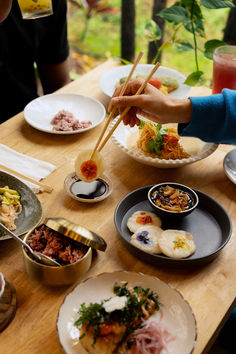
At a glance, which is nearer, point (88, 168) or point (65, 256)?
point (65, 256)

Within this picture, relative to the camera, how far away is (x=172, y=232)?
1.24 metres

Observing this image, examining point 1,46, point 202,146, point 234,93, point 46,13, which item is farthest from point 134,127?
point 1,46

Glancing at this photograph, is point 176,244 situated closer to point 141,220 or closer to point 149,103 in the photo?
point 141,220

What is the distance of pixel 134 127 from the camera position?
5.93 ft

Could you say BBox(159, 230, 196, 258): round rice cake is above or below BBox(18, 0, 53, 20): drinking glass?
below

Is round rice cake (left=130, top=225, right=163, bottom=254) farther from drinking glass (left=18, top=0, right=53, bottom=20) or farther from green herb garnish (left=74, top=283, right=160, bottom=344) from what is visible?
drinking glass (left=18, top=0, right=53, bottom=20)

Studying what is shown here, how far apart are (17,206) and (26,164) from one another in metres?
0.31

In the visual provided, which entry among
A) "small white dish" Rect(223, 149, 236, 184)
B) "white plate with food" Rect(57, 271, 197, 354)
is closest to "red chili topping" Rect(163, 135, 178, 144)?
"small white dish" Rect(223, 149, 236, 184)

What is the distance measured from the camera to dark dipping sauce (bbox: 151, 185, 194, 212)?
132 centimetres

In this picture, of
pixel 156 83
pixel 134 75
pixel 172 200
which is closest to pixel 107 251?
pixel 172 200

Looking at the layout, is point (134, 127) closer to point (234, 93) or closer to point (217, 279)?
point (234, 93)

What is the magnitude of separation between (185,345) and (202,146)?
96cm

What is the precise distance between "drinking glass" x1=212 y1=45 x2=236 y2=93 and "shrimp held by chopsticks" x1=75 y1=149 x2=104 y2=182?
34.7 inches

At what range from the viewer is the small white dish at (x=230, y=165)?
158cm
